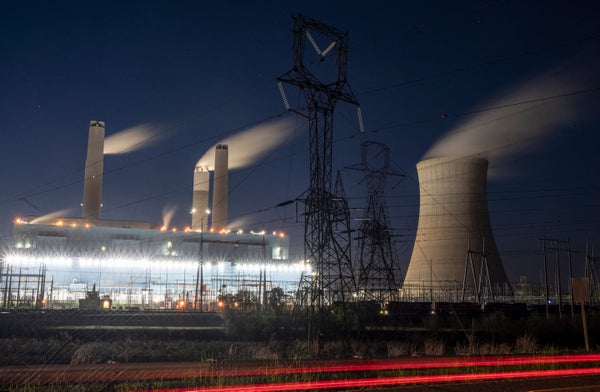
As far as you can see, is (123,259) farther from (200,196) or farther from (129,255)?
(200,196)

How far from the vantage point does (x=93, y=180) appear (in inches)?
1876

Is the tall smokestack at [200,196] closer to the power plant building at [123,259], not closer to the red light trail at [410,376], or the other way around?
the power plant building at [123,259]

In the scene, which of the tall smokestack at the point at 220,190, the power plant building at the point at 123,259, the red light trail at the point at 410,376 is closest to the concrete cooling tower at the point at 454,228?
the power plant building at the point at 123,259

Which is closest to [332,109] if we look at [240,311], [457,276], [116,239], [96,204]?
[240,311]

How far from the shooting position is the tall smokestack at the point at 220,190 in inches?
2141

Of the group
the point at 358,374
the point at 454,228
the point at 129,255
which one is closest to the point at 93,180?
the point at 129,255

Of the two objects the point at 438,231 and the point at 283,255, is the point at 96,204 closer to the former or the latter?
the point at 283,255

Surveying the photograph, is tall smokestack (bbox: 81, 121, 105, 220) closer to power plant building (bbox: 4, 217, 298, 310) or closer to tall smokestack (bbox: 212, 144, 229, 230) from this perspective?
power plant building (bbox: 4, 217, 298, 310)

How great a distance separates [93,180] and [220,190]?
1222 cm

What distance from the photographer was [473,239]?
34.4 metres

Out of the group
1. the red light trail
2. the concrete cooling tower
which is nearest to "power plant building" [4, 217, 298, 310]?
the concrete cooling tower

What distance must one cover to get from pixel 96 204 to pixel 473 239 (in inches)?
1260

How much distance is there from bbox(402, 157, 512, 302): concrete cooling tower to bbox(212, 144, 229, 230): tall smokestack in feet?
72.9

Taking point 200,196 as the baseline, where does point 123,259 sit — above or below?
below
